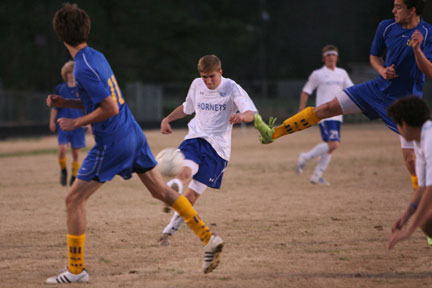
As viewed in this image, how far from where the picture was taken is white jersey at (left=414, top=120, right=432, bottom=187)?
14.6 ft

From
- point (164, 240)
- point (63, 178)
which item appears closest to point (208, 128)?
point (164, 240)

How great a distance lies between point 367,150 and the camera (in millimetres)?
17562

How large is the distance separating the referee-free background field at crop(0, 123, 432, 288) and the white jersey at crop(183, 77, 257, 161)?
1.08 meters

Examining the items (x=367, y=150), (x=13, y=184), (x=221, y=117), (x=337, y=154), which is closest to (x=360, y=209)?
(x=221, y=117)

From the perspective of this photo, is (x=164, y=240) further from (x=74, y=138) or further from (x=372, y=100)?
(x=74, y=138)

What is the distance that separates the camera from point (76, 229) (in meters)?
5.02

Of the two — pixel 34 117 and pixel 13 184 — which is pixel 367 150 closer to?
pixel 13 184

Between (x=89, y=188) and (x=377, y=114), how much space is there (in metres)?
3.22

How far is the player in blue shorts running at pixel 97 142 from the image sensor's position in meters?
4.75

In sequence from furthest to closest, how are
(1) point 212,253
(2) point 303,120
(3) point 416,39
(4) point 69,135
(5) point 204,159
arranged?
(4) point 69,135, (2) point 303,120, (5) point 204,159, (3) point 416,39, (1) point 212,253

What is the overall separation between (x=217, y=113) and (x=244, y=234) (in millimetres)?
1416

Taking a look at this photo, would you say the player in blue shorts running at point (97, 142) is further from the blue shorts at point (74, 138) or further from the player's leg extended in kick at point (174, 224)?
the blue shorts at point (74, 138)

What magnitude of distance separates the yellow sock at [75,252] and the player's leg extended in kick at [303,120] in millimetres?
2404

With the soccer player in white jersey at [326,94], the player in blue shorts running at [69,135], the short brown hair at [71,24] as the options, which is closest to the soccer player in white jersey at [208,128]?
the short brown hair at [71,24]
